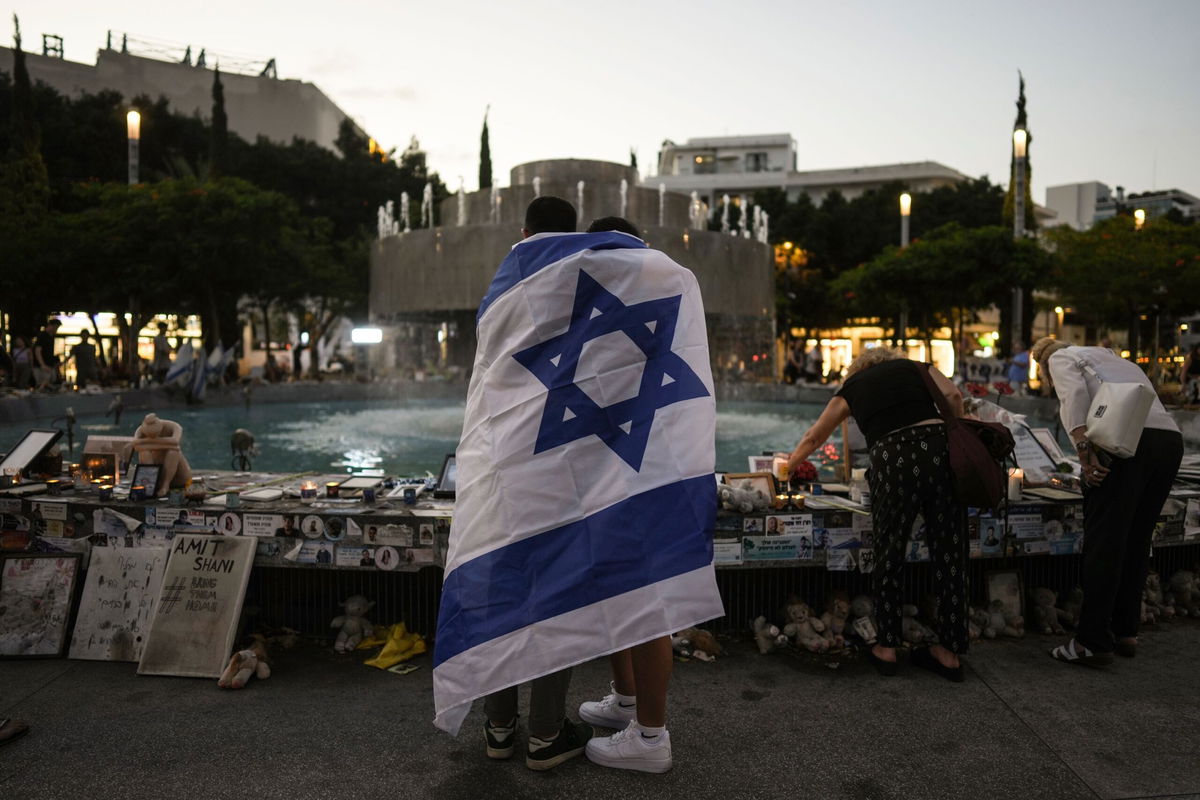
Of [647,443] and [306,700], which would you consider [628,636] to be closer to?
[647,443]

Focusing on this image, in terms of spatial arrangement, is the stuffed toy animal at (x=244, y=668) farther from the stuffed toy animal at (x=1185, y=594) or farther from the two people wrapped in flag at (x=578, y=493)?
the stuffed toy animal at (x=1185, y=594)

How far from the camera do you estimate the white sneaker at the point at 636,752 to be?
2.67m

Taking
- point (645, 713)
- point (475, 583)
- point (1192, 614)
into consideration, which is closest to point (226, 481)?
point (475, 583)

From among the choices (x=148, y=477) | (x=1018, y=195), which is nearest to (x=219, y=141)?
(x=1018, y=195)

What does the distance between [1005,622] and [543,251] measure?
10.1 ft

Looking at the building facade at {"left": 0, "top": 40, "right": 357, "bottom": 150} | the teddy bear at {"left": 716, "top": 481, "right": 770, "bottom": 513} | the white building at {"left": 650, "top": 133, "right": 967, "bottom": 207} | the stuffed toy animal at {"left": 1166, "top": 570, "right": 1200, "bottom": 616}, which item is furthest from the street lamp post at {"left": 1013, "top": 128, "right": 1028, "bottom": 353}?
the white building at {"left": 650, "top": 133, "right": 967, "bottom": 207}

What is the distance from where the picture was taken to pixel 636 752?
2684 millimetres

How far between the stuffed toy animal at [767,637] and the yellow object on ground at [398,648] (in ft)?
5.18

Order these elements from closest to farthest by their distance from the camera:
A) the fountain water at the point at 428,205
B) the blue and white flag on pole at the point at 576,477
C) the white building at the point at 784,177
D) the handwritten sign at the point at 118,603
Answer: the blue and white flag on pole at the point at 576,477 → the handwritten sign at the point at 118,603 → the fountain water at the point at 428,205 → the white building at the point at 784,177

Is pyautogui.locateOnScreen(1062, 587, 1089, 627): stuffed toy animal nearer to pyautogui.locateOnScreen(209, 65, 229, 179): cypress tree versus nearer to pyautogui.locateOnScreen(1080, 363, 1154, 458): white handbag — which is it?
pyautogui.locateOnScreen(1080, 363, 1154, 458): white handbag

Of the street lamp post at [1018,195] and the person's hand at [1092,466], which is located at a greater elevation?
the street lamp post at [1018,195]

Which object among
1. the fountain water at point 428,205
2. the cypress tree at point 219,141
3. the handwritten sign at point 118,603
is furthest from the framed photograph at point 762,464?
the cypress tree at point 219,141

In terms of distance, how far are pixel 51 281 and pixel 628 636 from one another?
2875cm

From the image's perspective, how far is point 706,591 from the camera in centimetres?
258
